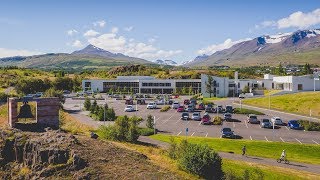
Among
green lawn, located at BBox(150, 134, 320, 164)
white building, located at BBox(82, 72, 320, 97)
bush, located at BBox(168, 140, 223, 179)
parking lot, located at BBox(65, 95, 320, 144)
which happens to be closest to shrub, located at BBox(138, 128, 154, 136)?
parking lot, located at BBox(65, 95, 320, 144)

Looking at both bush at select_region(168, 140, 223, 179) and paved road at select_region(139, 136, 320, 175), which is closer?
bush at select_region(168, 140, 223, 179)

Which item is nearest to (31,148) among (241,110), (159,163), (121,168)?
(121,168)

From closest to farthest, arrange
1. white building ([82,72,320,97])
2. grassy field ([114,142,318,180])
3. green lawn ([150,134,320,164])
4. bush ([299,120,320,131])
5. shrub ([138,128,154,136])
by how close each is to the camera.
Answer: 1. grassy field ([114,142,318,180])
2. green lawn ([150,134,320,164])
3. shrub ([138,128,154,136])
4. bush ([299,120,320,131])
5. white building ([82,72,320,97])

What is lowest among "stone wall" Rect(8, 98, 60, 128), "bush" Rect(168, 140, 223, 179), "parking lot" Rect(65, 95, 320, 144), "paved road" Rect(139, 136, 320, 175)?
"paved road" Rect(139, 136, 320, 175)

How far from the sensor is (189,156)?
3089cm

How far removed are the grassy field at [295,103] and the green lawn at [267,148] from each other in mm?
33082

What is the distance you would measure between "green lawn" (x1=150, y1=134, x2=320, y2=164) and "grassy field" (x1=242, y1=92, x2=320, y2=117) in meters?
33.1

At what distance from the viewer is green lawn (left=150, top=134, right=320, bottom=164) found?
47969 mm

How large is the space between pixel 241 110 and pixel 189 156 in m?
55.2

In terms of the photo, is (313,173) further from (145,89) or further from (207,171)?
(145,89)

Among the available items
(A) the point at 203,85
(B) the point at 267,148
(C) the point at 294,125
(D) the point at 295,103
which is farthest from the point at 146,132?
(A) the point at 203,85

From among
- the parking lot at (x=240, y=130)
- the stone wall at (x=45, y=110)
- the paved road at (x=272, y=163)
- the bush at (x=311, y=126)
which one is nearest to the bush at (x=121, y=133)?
the stone wall at (x=45, y=110)

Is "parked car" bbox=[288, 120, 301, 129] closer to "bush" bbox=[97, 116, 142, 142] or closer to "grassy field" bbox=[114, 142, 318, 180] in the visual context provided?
Answer: "grassy field" bbox=[114, 142, 318, 180]

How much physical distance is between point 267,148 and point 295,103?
43788 mm
